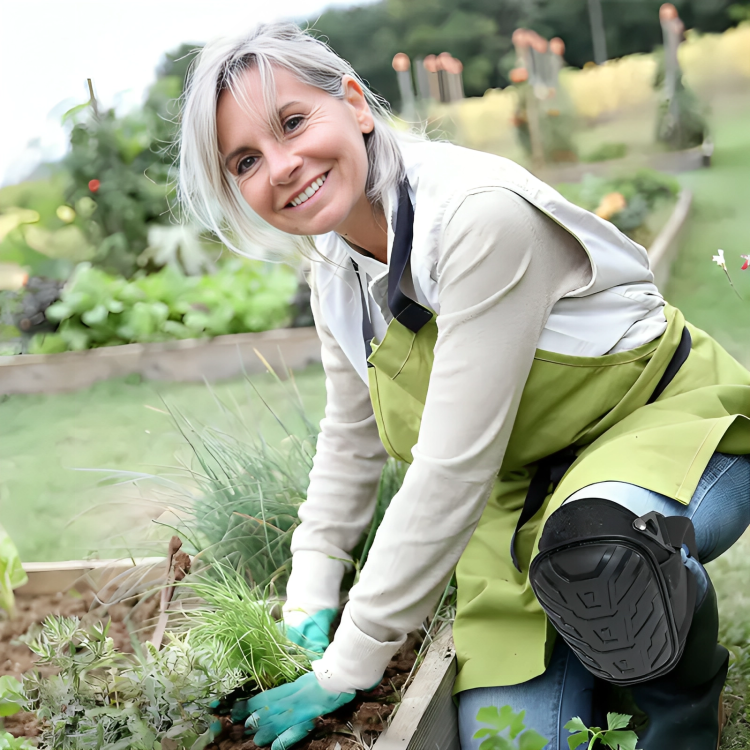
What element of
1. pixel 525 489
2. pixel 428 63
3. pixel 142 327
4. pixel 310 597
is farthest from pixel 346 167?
pixel 428 63

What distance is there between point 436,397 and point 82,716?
65 centimetres

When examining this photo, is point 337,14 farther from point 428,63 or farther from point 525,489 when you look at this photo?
point 525,489

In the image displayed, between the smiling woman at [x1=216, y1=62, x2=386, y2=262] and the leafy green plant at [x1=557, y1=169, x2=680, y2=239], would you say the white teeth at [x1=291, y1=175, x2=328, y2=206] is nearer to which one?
the smiling woman at [x1=216, y1=62, x2=386, y2=262]

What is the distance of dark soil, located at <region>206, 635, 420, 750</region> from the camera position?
117cm

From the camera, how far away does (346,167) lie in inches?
47.5

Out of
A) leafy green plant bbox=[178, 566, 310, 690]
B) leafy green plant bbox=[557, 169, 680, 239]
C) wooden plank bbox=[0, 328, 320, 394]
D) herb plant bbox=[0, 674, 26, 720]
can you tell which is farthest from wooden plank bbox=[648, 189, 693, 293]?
herb plant bbox=[0, 674, 26, 720]

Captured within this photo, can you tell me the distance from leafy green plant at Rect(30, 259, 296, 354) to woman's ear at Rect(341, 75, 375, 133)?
→ 2.42m

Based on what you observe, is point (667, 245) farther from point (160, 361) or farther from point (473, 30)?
point (160, 361)

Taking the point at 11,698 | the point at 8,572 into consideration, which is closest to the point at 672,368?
the point at 11,698

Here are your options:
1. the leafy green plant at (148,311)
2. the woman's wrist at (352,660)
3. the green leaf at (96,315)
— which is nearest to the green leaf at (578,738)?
the woman's wrist at (352,660)

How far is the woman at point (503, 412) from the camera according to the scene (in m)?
1.03

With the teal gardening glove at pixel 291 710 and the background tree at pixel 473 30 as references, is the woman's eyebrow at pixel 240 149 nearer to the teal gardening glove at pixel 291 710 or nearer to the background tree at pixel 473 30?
the teal gardening glove at pixel 291 710

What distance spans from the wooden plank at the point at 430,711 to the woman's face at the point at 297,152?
28.3 inches

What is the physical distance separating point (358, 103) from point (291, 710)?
946 mm
